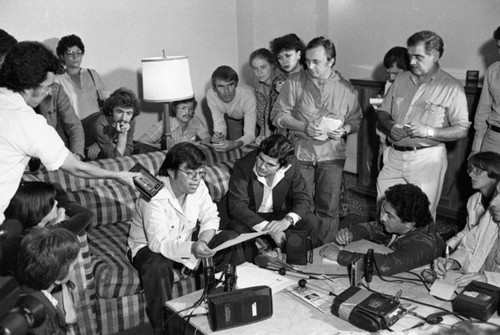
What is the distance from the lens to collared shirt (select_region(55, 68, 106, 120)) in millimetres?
4656

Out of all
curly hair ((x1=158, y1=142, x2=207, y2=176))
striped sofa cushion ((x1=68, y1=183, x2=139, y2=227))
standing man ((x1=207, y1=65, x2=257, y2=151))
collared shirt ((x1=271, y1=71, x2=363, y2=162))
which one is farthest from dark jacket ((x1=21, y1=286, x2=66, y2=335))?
standing man ((x1=207, y1=65, x2=257, y2=151))

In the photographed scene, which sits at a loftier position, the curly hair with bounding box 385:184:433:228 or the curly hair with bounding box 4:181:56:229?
the curly hair with bounding box 4:181:56:229

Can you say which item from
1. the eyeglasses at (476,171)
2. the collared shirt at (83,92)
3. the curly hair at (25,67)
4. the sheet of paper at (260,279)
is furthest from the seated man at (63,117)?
the eyeglasses at (476,171)

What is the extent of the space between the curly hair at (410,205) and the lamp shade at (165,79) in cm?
202

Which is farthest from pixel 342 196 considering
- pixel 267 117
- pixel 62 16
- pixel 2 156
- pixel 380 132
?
pixel 62 16

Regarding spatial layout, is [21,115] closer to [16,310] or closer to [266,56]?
[16,310]

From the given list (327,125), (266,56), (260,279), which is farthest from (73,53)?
(260,279)

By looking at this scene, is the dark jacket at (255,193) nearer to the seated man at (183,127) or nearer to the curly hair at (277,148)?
the curly hair at (277,148)

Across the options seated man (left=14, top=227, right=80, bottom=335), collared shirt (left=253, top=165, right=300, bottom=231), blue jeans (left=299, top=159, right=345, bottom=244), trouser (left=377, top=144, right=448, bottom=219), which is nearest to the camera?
seated man (left=14, top=227, right=80, bottom=335)

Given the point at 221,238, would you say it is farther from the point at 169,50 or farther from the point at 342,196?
the point at 169,50

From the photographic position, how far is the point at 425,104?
345 centimetres

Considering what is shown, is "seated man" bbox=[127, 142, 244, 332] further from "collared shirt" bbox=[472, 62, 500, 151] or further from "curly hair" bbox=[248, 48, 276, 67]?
"collared shirt" bbox=[472, 62, 500, 151]

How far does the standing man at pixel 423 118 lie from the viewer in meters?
3.38

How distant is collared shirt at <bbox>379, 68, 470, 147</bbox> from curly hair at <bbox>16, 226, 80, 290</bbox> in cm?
218
